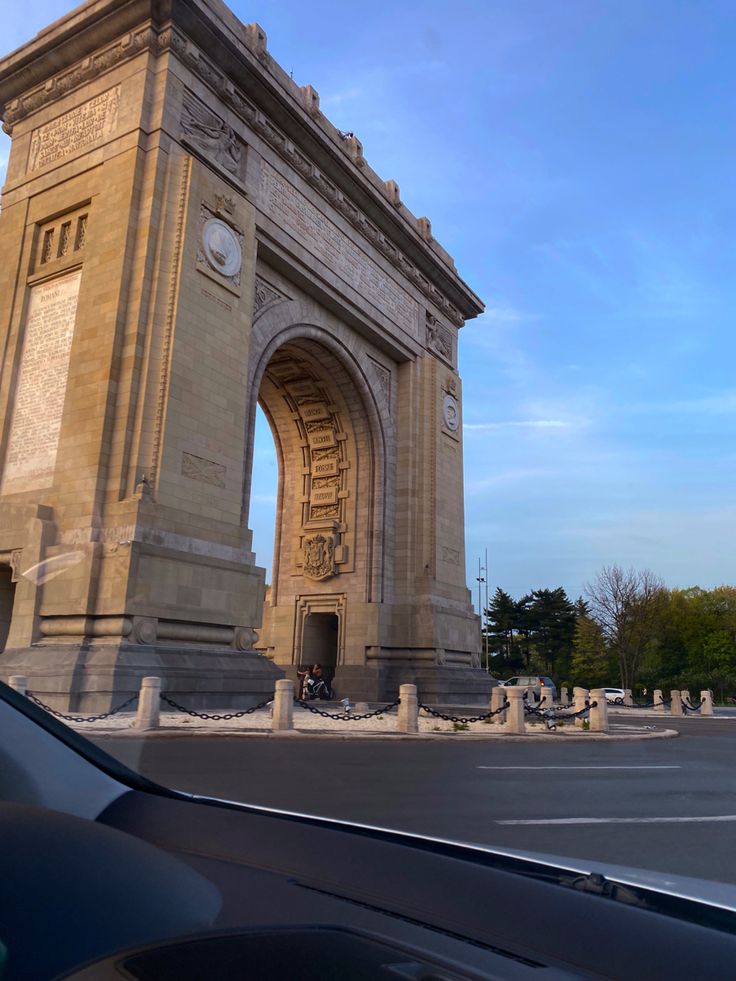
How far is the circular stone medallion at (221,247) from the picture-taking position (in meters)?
16.1

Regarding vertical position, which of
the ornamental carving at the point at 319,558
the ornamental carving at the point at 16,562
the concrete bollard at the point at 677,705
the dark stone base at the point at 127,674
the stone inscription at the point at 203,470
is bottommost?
the concrete bollard at the point at 677,705

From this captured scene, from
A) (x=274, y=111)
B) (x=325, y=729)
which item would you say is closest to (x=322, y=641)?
(x=325, y=729)

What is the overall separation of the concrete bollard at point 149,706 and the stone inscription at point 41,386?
611 cm

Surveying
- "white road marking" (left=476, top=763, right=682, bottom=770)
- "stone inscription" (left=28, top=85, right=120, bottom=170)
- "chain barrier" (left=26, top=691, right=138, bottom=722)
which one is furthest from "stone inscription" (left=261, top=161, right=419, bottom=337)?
"white road marking" (left=476, top=763, right=682, bottom=770)

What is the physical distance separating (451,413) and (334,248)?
23.7ft

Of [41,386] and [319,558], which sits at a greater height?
[41,386]

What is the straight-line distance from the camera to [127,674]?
12.2m

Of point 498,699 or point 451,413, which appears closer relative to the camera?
point 498,699

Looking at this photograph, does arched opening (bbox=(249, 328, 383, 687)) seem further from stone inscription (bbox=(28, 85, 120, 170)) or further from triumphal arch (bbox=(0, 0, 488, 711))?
stone inscription (bbox=(28, 85, 120, 170))

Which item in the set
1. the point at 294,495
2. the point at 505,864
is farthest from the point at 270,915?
the point at 294,495

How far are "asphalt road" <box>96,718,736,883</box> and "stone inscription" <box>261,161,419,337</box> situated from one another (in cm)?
1384

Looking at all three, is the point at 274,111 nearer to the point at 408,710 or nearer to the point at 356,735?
the point at 408,710

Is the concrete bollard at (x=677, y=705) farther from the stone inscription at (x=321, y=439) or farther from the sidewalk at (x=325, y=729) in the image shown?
the stone inscription at (x=321, y=439)

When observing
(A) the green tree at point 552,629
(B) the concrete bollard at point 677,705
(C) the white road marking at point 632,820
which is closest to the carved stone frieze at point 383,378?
(B) the concrete bollard at point 677,705
